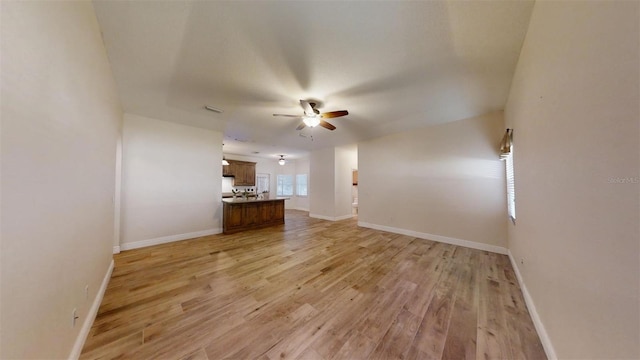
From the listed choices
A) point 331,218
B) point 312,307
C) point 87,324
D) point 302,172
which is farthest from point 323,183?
point 87,324

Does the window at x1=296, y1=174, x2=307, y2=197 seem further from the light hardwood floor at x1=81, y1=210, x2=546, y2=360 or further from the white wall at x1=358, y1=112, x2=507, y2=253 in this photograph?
the light hardwood floor at x1=81, y1=210, x2=546, y2=360

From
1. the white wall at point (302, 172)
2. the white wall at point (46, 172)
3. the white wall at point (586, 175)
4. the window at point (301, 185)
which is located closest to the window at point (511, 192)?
the white wall at point (586, 175)

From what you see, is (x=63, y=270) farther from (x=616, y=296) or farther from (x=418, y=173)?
(x=418, y=173)

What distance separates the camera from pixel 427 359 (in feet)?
4.73

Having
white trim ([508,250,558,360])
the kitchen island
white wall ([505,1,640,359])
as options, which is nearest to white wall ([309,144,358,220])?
the kitchen island

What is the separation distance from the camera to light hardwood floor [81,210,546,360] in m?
1.52

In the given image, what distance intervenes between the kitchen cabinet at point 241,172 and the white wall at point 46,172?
626 cm

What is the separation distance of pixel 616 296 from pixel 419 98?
2904 millimetres

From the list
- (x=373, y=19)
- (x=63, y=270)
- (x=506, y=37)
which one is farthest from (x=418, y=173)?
(x=63, y=270)

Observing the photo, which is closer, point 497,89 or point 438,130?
point 497,89

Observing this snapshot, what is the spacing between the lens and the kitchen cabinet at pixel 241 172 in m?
7.83

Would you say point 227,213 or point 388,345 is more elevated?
point 227,213

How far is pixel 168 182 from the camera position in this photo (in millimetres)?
4254

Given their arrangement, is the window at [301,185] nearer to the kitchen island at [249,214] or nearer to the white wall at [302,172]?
the white wall at [302,172]
